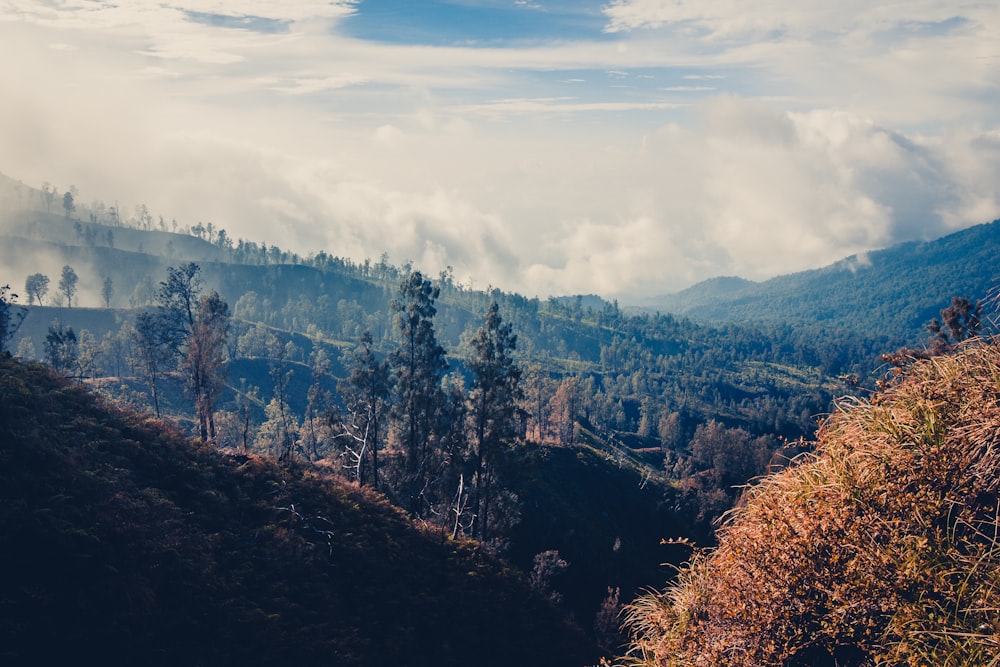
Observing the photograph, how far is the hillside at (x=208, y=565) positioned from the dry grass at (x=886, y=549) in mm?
14293

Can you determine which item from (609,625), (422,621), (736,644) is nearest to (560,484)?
(609,625)

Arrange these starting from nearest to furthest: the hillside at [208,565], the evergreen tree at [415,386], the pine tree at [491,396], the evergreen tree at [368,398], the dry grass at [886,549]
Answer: the dry grass at [886,549] < the hillside at [208,565] < the evergreen tree at [368,398] < the pine tree at [491,396] < the evergreen tree at [415,386]

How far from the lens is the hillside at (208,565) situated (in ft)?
46.3

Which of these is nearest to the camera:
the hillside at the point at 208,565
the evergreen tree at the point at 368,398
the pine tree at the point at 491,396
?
the hillside at the point at 208,565

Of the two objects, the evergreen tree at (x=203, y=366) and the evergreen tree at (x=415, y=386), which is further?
the evergreen tree at (x=415, y=386)

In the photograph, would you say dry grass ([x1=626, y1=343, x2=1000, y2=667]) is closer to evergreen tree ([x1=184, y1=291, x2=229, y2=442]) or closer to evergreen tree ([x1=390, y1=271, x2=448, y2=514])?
evergreen tree ([x1=390, y1=271, x2=448, y2=514])

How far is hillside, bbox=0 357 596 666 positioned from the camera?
14.1 m

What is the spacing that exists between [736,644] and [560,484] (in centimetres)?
6451

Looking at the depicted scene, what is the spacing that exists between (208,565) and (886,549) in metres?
18.7

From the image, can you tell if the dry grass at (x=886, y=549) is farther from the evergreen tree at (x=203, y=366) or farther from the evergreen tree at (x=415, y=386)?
the evergreen tree at (x=203, y=366)

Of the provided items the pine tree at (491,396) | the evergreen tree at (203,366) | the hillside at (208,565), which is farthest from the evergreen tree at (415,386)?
the evergreen tree at (203,366)

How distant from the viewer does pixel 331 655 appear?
1714 centimetres

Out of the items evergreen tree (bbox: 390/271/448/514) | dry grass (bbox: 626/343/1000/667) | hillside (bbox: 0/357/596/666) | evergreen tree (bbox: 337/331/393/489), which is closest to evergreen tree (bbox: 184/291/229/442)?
evergreen tree (bbox: 337/331/393/489)

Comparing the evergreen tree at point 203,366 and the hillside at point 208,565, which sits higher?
the evergreen tree at point 203,366
